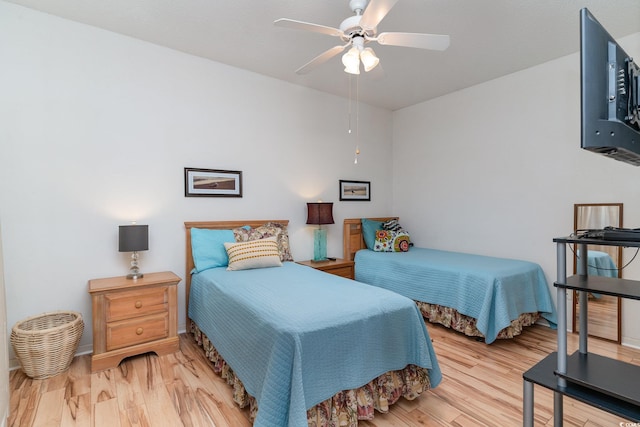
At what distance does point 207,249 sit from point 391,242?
225cm

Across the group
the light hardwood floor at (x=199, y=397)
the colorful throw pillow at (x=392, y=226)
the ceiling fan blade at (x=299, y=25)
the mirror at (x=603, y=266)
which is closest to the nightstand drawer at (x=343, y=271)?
the colorful throw pillow at (x=392, y=226)

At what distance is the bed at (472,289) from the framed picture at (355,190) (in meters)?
0.97

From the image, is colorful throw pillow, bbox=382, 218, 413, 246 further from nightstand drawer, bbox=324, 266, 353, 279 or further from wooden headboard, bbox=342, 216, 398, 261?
nightstand drawer, bbox=324, 266, 353, 279

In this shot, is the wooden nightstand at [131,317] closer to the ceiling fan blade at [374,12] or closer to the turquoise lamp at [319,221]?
the turquoise lamp at [319,221]

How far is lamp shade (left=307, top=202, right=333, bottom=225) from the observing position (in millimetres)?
3675

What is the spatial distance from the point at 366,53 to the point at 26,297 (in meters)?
3.05

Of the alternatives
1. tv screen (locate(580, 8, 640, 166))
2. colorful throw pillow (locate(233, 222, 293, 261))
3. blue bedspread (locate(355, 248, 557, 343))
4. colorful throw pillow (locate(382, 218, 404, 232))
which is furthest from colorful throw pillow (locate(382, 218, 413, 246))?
tv screen (locate(580, 8, 640, 166))

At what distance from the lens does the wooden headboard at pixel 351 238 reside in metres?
4.21

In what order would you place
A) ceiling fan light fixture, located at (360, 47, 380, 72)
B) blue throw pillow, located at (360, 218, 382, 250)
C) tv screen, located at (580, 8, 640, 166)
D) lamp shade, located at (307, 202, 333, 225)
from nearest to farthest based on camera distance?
tv screen, located at (580, 8, 640, 166), ceiling fan light fixture, located at (360, 47, 380, 72), lamp shade, located at (307, 202, 333, 225), blue throw pillow, located at (360, 218, 382, 250)

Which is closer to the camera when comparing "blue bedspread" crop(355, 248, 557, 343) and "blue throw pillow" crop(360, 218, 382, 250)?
"blue bedspread" crop(355, 248, 557, 343)

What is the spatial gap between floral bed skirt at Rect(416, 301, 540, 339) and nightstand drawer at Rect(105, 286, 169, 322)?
8.17ft

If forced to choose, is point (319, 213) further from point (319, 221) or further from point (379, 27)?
point (379, 27)

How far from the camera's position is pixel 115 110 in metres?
2.74

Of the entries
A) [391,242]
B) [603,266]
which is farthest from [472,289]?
[391,242]
